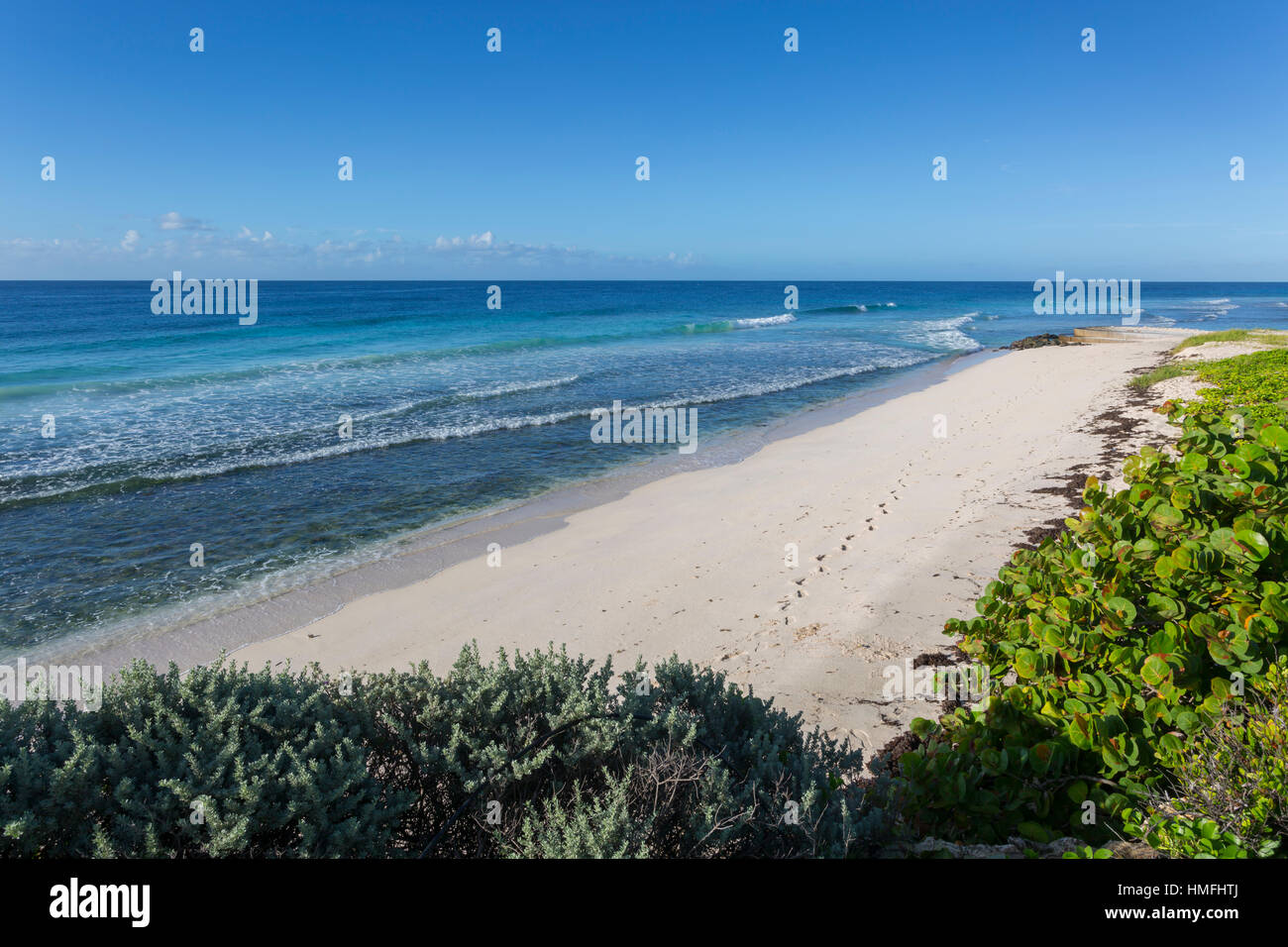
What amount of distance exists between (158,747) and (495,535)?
847cm

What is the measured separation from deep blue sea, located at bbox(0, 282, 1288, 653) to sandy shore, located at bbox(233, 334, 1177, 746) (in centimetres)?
250

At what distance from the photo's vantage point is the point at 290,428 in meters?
18.8

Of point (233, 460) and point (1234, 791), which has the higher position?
point (233, 460)

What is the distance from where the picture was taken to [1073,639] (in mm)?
3484

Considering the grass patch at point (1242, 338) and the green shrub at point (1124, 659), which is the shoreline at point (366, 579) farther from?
the grass patch at point (1242, 338)

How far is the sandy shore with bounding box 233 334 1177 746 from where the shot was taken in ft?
22.2

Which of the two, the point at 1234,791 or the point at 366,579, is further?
the point at 366,579

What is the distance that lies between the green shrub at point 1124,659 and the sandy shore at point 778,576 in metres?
1.86

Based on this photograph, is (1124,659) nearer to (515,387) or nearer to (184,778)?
(184,778)

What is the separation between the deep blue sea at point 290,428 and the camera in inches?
397

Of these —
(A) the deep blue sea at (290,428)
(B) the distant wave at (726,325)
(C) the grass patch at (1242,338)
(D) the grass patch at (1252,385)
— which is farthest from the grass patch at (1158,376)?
(B) the distant wave at (726,325)

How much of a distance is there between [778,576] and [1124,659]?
5486 millimetres

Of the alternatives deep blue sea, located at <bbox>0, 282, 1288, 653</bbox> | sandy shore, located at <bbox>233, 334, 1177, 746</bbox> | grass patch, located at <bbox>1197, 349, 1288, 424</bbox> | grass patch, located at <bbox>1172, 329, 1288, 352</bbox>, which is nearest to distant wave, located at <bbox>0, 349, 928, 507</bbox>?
deep blue sea, located at <bbox>0, 282, 1288, 653</bbox>

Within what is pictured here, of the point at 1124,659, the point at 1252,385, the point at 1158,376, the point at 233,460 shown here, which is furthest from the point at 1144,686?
the point at 1158,376
